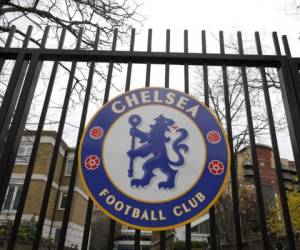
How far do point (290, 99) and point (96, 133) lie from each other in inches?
65.8

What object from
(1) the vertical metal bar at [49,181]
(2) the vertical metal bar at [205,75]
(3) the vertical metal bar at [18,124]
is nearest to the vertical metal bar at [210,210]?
(2) the vertical metal bar at [205,75]

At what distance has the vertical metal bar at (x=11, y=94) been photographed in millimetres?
2686

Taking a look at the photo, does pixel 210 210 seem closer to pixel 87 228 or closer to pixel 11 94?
pixel 87 228

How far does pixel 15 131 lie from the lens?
2637mm

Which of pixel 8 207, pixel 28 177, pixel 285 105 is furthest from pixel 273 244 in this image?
Answer: pixel 8 207

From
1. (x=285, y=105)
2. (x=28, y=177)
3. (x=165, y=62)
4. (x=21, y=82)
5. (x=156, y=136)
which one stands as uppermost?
(x=165, y=62)

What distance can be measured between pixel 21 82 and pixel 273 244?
12060 mm

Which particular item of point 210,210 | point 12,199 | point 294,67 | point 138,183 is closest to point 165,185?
point 138,183

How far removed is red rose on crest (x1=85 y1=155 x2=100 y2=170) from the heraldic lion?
25cm

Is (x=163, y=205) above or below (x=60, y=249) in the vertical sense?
above

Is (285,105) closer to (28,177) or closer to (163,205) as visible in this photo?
(163,205)

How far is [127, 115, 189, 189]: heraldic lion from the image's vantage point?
7.57 feet

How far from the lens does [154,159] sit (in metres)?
2.37

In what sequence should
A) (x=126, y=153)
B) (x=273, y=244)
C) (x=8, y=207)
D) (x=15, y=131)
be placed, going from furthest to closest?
(x=8, y=207), (x=273, y=244), (x=15, y=131), (x=126, y=153)
